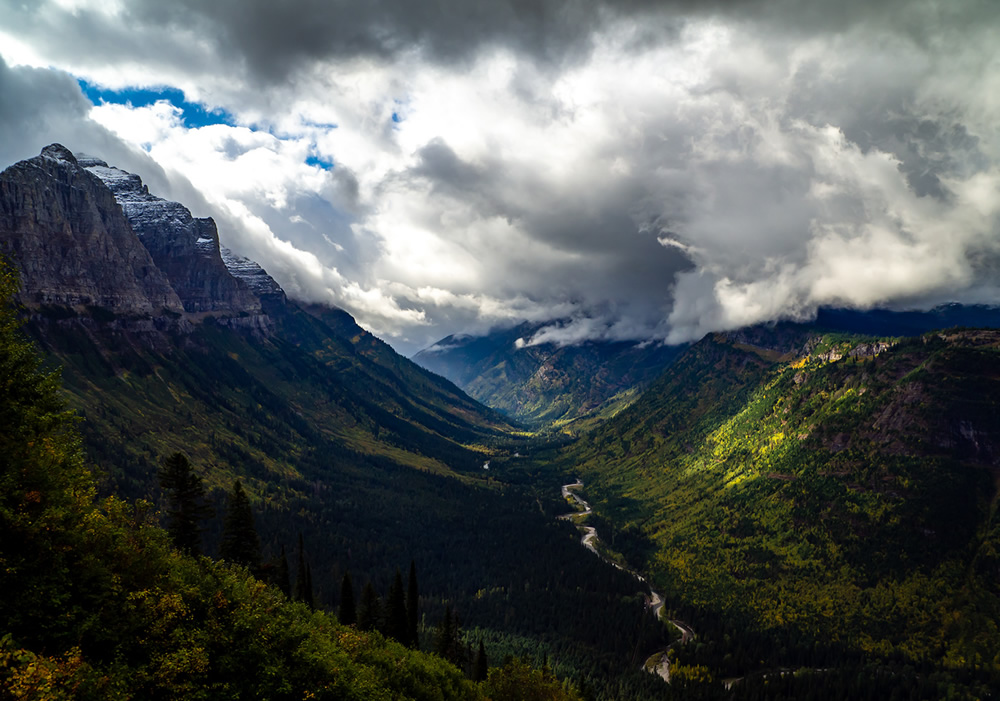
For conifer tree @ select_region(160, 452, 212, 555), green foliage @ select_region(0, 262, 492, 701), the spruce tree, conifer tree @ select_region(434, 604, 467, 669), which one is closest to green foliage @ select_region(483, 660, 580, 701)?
conifer tree @ select_region(434, 604, 467, 669)

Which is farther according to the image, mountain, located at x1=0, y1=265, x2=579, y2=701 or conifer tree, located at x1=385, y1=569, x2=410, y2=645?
conifer tree, located at x1=385, y1=569, x2=410, y2=645

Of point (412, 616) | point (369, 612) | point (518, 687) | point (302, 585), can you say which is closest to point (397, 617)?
point (369, 612)

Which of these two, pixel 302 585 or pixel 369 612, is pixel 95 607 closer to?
pixel 302 585

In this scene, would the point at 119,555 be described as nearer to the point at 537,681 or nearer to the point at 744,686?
the point at 537,681

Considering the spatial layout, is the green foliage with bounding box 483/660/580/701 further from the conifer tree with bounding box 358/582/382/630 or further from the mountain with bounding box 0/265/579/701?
the mountain with bounding box 0/265/579/701

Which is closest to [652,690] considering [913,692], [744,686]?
[744,686]
